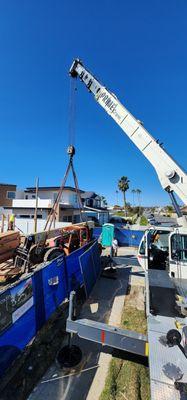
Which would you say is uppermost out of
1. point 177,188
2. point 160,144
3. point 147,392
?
point 160,144

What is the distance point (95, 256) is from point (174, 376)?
6258 mm

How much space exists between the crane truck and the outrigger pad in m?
0.64

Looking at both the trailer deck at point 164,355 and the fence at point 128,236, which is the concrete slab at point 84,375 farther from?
the fence at point 128,236

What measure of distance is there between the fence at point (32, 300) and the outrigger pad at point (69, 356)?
2.25 feet

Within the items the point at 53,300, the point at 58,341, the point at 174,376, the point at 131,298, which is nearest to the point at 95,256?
the point at 131,298

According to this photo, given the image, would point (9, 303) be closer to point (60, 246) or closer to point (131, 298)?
point (131, 298)

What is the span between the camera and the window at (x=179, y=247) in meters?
5.78

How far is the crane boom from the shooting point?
6.38 metres

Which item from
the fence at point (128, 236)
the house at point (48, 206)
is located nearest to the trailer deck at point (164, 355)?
the fence at point (128, 236)

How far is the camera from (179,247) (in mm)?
5848

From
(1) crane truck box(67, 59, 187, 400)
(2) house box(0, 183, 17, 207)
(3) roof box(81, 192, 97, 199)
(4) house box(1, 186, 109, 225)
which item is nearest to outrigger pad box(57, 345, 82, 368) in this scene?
(1) crane truck box(67, 59, 187, 400)

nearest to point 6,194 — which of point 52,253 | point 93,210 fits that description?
point 93,210

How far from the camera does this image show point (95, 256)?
885cm

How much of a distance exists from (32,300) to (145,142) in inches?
215
